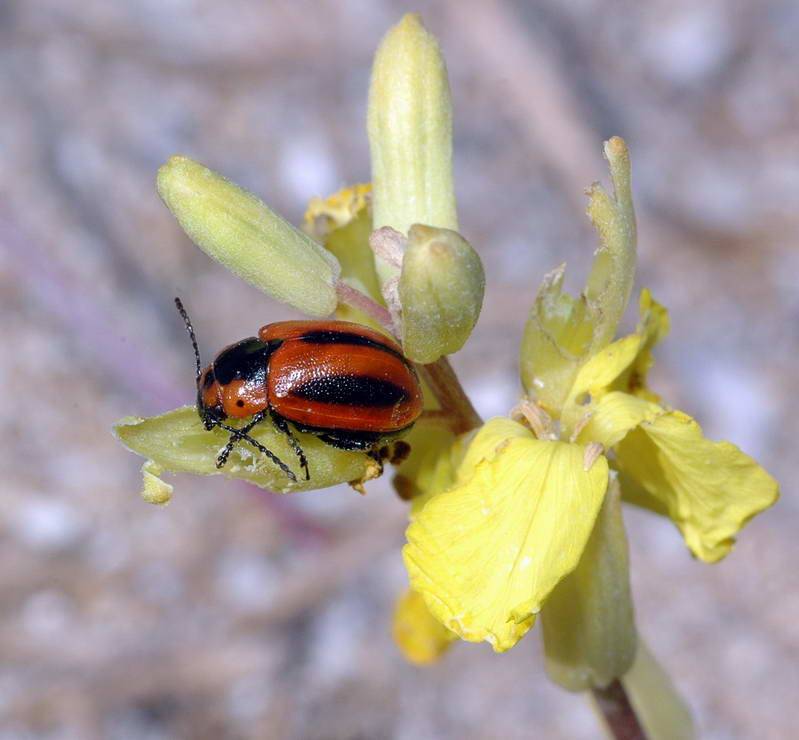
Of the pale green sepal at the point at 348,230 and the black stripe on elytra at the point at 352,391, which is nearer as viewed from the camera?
the black stripe on elytra at the point at 352,391

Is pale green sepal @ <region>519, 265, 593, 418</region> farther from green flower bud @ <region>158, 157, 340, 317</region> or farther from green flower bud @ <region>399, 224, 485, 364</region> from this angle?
green flower bud @ <region>158, 157, 340, 317</region>

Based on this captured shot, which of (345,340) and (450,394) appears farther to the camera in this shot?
(450,394)

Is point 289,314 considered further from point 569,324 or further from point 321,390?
point 321,390

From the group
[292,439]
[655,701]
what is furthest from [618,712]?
[292,439]

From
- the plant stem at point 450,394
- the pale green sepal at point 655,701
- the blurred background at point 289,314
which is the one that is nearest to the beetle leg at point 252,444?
the plant stem at point 450,394

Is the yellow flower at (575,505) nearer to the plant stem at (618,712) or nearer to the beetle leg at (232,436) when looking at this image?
the plant stem at (618,712)
